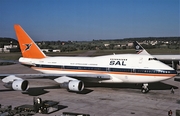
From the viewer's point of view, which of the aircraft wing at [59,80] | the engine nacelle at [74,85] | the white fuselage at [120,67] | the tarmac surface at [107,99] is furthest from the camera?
the white fuselage at [120,67]

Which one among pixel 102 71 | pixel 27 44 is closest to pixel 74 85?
pixel 102 71

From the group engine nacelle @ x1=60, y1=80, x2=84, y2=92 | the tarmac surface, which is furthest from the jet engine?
engine nacelle @ x1=60, y1=80, x2=84, y2=92

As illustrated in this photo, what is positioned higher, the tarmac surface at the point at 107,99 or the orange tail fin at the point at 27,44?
the orange tail fin at the point at 27,44

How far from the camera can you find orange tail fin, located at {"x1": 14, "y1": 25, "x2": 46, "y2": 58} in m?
29.9

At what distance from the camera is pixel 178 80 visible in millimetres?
31406

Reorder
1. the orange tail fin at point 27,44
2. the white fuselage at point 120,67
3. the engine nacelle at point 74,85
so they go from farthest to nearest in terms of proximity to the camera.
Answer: the orange tail fin at point 27,44
the white fuselage at point 120,67
the engine nacelle at point 74,85

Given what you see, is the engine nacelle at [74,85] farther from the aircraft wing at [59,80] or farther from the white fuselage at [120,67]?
the white fuselage at [120,67]

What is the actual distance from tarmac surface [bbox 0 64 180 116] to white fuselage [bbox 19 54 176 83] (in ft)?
6.42

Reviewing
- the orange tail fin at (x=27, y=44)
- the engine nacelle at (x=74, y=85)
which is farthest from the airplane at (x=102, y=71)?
the orange tail fin at (x=27, y=44)

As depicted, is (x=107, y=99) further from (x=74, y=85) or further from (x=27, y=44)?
(x=27, y=44)

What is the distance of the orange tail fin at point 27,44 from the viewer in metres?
29.9

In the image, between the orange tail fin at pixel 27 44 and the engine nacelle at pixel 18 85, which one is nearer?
the engine nacelle at pixel 18 85

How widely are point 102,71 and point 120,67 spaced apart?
2.24 m

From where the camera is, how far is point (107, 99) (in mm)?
21344
